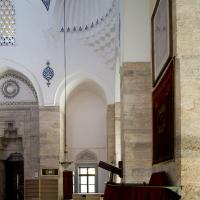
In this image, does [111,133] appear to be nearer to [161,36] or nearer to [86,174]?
[86,174]

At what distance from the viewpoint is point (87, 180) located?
1530 cm

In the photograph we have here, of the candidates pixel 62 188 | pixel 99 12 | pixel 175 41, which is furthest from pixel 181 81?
pixel 62 188

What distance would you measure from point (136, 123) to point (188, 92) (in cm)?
421

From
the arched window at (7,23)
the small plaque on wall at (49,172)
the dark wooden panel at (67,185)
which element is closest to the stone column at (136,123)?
the dark wooden panel at (67,185)

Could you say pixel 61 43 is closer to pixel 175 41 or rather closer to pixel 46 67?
pixel 46 67

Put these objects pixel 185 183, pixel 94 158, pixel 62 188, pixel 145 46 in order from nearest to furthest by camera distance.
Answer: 1. pixel 185 183
2. pixel 145 46
3. pixel 62 188
4. pixel 94 158

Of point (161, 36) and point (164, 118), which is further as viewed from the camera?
point (161, 36)

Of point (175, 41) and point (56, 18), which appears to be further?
point (56, 18)

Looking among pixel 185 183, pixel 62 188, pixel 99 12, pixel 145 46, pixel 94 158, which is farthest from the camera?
pixel 94 158

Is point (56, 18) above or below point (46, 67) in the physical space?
above

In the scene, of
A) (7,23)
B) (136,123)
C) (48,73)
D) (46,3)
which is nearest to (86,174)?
(48,73)

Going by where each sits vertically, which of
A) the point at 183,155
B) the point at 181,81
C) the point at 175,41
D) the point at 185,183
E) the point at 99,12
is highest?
the point at 99,12

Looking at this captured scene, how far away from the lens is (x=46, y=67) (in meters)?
14.0

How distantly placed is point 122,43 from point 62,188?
307 inches
